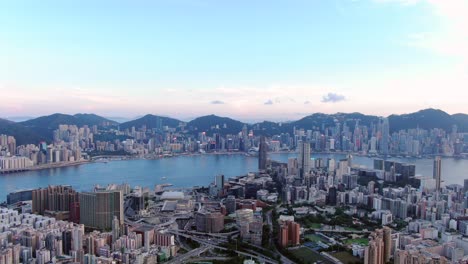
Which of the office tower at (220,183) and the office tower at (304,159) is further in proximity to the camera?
the office tower at (304,159)

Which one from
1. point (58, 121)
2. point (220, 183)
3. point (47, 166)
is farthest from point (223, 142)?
point (220, 183)

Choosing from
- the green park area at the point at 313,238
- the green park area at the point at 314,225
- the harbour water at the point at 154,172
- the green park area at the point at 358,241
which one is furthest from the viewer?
the harbour water at the point at 154,172

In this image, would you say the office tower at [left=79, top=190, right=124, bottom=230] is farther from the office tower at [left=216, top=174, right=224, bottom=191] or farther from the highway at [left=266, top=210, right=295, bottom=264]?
the office tower at [left=216, top=174, right=224, bottom=191]

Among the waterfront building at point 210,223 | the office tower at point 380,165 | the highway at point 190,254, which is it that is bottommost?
the highway at point 190,254

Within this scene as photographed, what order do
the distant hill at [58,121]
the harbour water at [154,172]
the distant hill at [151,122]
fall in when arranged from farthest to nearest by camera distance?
1. the distant hill at [151,122]
2. the distant hill at [58,121]
3. the harbour water at [154,172]

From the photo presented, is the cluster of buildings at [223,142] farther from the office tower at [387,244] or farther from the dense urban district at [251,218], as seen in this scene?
the office tower at [387,244]

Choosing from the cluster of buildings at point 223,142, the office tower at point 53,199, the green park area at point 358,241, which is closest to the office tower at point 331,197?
the green park area at point 358,241

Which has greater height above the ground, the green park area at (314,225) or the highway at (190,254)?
the green park area at (314,225)
